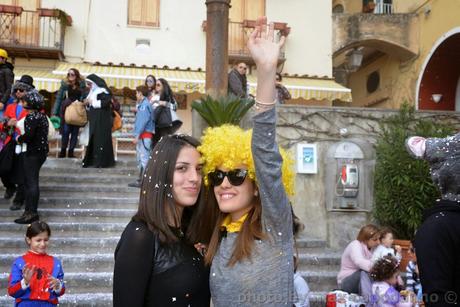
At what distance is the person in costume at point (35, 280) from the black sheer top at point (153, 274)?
2.30 meters

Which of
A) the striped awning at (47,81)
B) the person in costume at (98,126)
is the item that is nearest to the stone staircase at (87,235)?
the person in costume at (98,126)

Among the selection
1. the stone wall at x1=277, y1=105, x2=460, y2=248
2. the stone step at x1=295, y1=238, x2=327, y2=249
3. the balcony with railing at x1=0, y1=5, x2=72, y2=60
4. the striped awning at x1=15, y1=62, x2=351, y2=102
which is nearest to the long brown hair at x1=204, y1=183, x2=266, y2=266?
the stone step at x1=295, y1=238, x2=327, y2=249

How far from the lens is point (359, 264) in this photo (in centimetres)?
565

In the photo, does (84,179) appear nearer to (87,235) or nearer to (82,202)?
(82,202)

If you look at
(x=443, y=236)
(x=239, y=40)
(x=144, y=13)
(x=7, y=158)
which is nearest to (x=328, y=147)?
(x=7, y=158)

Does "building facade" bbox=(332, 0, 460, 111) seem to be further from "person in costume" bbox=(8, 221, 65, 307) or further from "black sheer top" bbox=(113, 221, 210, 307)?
"black sheer top" bbox=(113, 221, 210, 307)

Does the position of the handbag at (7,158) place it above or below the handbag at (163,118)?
below

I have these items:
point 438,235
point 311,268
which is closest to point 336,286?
point 311,268

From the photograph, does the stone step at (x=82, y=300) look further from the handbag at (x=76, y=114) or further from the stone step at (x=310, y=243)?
the handbag at (x=76, y=114)

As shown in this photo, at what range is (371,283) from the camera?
17.8 ft

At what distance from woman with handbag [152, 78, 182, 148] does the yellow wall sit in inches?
311

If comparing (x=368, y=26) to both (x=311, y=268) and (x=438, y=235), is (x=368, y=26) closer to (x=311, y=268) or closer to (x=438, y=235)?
(x=311, y=268)

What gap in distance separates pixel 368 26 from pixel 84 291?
13826mm

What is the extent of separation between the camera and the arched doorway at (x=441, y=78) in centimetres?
1492
